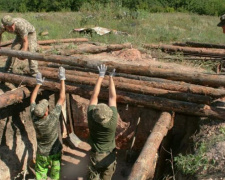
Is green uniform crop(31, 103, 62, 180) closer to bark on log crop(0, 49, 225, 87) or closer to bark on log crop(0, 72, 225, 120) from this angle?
bark on log crop(0, 72, 225, 120)

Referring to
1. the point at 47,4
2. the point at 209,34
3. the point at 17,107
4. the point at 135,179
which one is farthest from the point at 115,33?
the point at 47,4

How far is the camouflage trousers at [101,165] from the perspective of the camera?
4.98 meters

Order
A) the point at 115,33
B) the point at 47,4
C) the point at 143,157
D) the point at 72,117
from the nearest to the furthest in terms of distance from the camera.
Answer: the point at 143,157 < the point at 72,117 < the point at 115,33 < the point at 47,4

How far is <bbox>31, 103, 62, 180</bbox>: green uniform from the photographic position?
5.12 m

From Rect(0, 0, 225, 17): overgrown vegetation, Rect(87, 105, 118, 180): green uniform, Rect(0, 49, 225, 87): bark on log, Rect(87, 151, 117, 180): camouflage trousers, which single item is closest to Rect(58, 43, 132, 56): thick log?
Rect(0, 49, 225, 87): bark on log

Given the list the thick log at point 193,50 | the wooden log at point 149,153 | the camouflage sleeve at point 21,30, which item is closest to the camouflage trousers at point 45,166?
the wooden log at point 149,153

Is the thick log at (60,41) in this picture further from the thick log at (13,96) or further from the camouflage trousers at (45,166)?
the camouflage trousers at (45,166)

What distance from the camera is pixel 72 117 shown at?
7230 millimetres

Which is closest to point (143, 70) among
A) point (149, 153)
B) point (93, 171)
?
point (149, 153)

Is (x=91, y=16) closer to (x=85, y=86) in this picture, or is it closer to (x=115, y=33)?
(x=115, y=33)

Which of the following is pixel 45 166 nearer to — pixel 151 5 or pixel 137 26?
pixel 137 26

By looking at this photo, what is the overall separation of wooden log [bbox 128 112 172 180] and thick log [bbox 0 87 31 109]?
9.67 feet

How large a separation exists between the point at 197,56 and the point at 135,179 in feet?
26.9

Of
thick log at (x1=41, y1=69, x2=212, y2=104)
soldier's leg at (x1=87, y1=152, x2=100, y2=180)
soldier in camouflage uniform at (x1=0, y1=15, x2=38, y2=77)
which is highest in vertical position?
soldier in camouflage uniform at (x1=0, y1=15, x2=38, y2=77)
